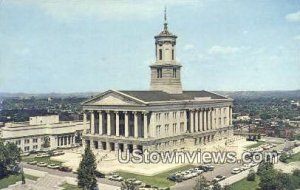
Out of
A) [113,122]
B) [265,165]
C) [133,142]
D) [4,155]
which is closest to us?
[265,165]

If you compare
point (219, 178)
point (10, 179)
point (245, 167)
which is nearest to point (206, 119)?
point (245, 167)

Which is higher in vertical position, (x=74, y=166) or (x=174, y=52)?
(x=174, y=52)

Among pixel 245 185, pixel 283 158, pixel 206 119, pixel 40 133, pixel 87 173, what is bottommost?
pixel 245 185

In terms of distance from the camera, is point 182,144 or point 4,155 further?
point 182,144

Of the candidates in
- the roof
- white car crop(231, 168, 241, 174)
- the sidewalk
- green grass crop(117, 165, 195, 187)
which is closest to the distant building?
the roof

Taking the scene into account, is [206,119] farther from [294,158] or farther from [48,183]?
[48,183]

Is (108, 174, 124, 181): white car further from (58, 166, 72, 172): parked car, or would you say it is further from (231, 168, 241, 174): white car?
(231, 168, 241, 174): white car

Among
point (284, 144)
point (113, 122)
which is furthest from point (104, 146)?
point (284, 144)

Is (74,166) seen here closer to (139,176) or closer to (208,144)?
(139,176)
